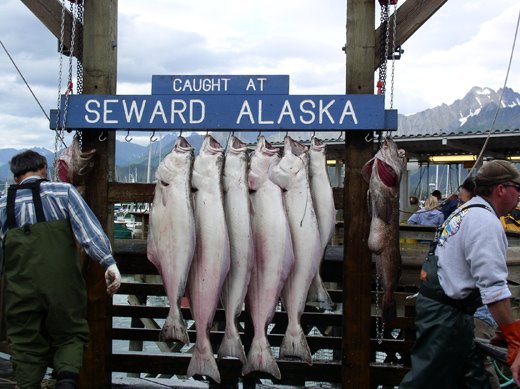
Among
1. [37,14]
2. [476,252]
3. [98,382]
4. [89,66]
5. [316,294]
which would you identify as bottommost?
[98,382]

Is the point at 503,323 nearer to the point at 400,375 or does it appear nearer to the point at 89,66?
the point at 400,375

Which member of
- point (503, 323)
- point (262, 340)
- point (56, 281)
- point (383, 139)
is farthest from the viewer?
point (383, 139)

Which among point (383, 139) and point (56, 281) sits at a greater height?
point (383, 139)

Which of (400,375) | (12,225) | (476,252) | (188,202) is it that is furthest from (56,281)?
(400,375)

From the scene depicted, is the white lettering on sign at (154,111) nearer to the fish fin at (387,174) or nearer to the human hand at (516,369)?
the fish fin at (387,174)

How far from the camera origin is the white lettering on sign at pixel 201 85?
4.19 metres

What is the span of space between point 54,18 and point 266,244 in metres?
2.18

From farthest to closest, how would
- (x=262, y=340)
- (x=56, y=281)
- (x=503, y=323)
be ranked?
(x=262, y=340), (x=56, y=281), (x=503, y=323)

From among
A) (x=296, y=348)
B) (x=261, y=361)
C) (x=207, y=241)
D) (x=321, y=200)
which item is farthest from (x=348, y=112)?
(x=261, y=361)

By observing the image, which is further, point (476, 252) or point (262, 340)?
point (262, 340)

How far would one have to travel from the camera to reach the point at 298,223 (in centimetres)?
391

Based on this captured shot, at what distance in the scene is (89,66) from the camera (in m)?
4.46

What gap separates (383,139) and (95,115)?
187 centimetres

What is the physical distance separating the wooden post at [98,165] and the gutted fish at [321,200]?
1431mm
